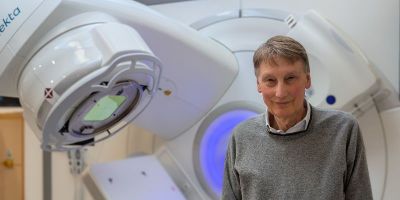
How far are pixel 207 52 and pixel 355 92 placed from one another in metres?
0.46

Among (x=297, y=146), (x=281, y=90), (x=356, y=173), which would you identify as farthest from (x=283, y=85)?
(x=356, y=173)

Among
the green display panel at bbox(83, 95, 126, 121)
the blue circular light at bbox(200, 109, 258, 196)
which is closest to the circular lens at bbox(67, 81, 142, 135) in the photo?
the green display panel at bbox(83, 95, 126, 121)

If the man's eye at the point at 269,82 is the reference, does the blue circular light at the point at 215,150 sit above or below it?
below

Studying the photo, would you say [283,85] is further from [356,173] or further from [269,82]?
[356,173]

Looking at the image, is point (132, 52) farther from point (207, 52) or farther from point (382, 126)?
point (382, 126)

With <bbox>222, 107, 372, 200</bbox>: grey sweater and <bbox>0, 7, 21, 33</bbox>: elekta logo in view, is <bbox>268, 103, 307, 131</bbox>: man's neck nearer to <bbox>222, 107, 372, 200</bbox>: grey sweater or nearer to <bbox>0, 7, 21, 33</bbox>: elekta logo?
<bbox>222, 107, 372, 200</bbox>: grey sweater

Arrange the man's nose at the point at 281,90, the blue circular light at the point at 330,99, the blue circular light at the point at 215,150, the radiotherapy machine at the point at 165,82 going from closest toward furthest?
the man's nose at the point at 281,90 < the radiotherapy machine at the point at 165,82 < the blue circular light at the point at 330,99 < the blue circular light at the point at 215,150

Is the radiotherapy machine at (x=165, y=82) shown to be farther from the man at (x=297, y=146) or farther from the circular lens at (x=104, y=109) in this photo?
the man at (x=297, y=146)

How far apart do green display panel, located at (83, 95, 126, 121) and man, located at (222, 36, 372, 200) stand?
357mm

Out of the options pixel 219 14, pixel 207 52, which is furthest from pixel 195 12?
pixel 207 52

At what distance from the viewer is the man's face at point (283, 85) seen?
88 centimetres

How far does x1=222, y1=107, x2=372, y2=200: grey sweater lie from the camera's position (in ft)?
2.95

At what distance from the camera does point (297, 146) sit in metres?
0.93

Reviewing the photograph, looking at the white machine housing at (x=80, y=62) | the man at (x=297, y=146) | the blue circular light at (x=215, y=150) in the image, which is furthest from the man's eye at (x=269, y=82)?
the blue circular light at (x=215, y=150)
